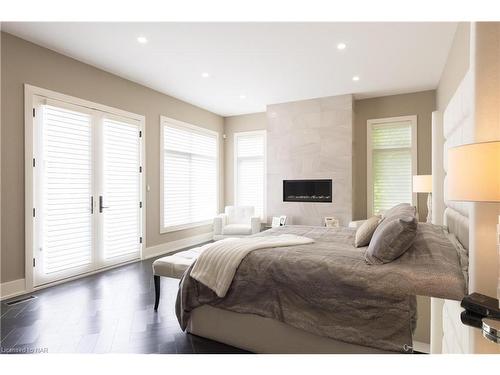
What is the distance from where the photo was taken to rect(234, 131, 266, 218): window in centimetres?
650

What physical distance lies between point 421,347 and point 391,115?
463 cm

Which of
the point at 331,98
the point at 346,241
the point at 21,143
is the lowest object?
the point at 346,241

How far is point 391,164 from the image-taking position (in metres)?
5.38

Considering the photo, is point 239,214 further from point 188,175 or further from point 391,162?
point 391,162

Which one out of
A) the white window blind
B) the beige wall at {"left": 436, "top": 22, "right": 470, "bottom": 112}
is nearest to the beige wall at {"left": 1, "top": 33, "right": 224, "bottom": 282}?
the beige wall at {"left": 436, "top": 22, "right": 470, "bottom": 112}

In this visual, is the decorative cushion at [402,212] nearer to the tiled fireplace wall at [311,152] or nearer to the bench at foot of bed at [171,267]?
the bench at foot of bed at [171,267]

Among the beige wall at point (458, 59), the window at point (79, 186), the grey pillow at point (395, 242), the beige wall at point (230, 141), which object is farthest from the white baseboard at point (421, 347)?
the beige wall at point (230, 141)

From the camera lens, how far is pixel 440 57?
12.2ft

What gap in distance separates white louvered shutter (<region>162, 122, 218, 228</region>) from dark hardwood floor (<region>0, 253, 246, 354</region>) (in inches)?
82.2

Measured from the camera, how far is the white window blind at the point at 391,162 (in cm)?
523

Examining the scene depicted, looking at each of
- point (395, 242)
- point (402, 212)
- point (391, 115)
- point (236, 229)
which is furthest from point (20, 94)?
point (391, 115)
